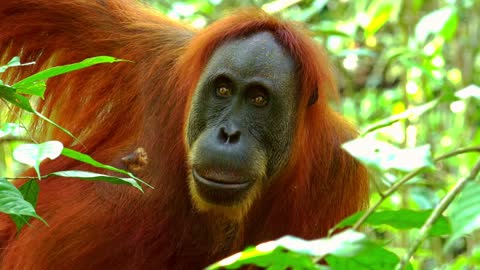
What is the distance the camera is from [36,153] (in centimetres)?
190

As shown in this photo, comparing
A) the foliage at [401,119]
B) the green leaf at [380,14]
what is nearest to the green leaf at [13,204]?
the foliage at [401,119]

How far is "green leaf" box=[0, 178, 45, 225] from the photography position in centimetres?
187

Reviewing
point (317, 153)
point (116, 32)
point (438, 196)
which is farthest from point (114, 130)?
point (438, 196)

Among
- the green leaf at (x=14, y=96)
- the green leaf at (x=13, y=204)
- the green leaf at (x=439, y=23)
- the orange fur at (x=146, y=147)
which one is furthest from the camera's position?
the green leaf at (x=439, y=23)

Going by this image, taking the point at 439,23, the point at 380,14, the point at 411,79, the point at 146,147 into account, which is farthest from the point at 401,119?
the point at 411,79

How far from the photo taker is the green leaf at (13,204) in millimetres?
1869

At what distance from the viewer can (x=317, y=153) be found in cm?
340

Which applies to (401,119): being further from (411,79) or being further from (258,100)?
(411,79)

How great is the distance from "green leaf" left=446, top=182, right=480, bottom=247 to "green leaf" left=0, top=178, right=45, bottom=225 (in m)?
0.99

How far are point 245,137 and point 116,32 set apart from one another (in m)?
0.97

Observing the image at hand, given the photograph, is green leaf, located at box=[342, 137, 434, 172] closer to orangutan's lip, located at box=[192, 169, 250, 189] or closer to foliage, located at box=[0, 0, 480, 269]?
foliage, located at box=[0, 0, 480, 269]

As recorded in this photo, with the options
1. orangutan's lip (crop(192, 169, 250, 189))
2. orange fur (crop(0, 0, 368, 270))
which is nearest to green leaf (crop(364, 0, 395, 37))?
orange fur (crop(0, 0, 368, 270))

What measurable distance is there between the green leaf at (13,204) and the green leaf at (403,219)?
2.50 ft

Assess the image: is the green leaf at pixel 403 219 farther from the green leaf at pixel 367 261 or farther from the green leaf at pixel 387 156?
the green leaf at pixel 387 156
